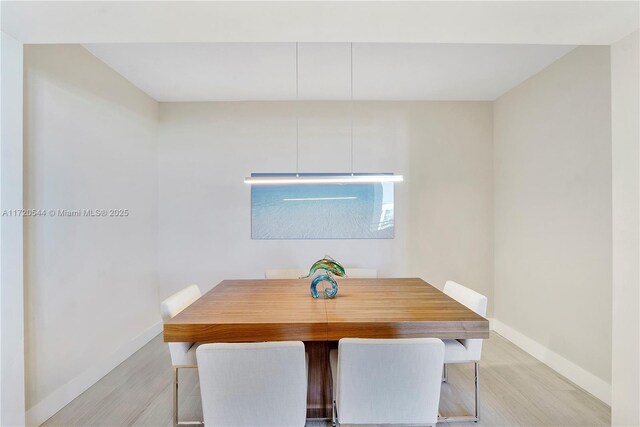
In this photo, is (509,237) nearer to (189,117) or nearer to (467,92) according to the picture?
(467,92)

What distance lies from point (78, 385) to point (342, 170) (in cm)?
312

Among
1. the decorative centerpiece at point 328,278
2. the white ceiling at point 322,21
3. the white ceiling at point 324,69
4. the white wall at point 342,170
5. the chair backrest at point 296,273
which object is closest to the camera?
the white ceiling at point 322,21

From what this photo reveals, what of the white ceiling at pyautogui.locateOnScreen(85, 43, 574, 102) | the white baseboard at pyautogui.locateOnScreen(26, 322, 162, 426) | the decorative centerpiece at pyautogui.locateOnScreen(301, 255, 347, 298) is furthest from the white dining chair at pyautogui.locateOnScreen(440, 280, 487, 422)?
the white baseboard at pyautogui.locateOnScreen(26, 322, 162, 426)

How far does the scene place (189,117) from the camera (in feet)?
12.2

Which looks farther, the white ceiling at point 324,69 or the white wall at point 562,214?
the white ceiling at point 324,69

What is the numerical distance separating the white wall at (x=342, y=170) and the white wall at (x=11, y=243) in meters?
1.94

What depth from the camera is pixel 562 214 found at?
265 centimetres

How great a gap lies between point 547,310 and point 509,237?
0.85 meters

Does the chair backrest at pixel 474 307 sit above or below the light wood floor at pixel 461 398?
above

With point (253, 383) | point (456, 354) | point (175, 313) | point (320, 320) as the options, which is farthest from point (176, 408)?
point (456, 354)

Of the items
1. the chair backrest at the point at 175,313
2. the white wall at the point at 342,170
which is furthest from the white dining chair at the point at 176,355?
the white wall at the point at 342,170

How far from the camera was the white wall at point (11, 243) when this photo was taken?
1670 millimetres

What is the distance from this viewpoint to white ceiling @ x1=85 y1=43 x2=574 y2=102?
2537 mm

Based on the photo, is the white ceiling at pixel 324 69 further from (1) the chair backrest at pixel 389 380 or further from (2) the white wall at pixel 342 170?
(1) the chair backrest at pixel 389 380
